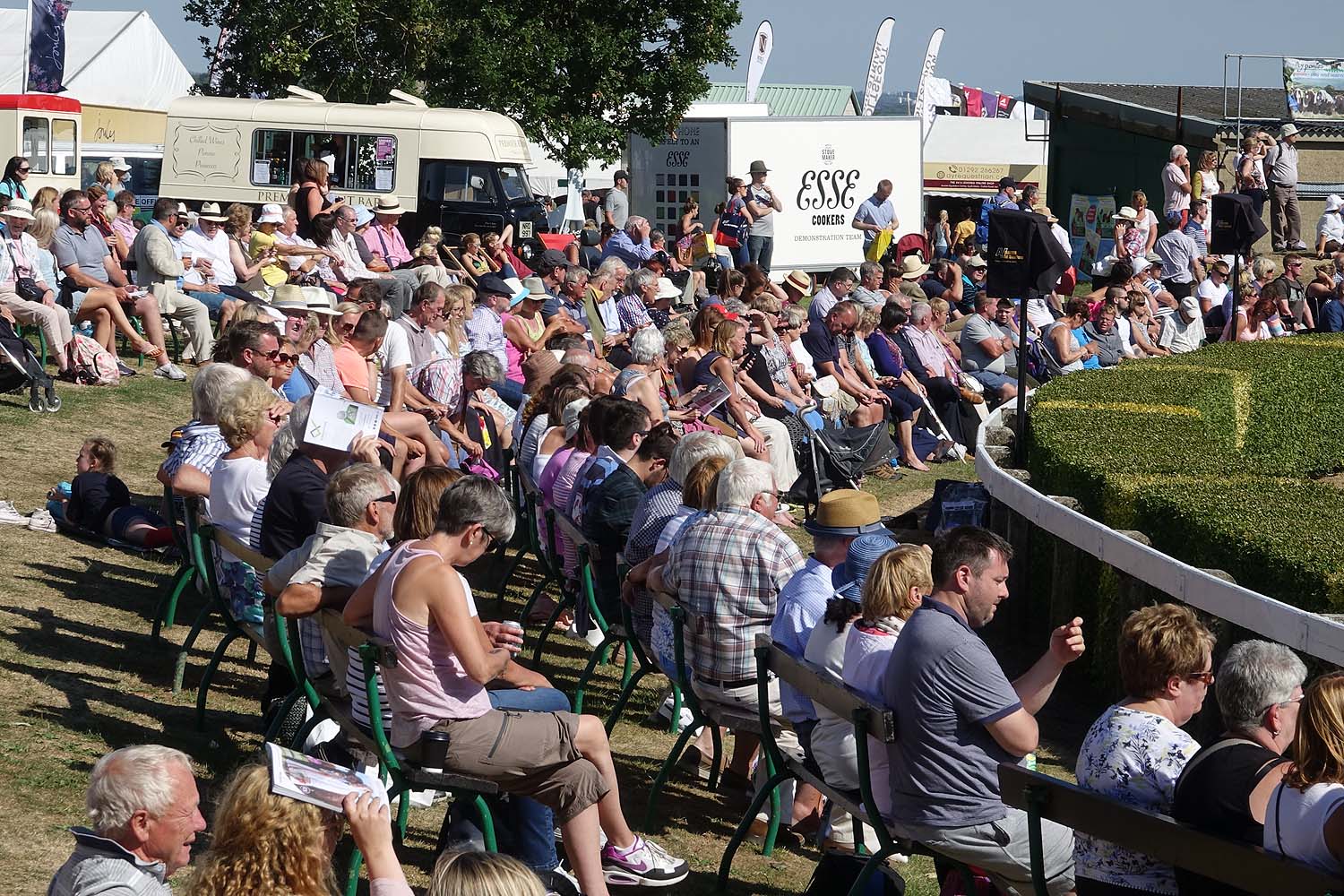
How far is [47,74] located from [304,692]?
3040 centimetres

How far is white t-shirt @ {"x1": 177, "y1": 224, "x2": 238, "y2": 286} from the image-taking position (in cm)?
1469

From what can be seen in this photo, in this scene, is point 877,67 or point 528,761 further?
point 877,67

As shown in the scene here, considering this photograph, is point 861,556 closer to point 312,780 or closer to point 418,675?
point 418,675

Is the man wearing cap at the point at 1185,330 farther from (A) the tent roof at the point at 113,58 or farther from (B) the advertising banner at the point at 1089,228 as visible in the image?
(A) the tent roof at the point at 113,58

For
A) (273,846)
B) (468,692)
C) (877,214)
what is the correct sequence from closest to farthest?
1. (273,846)
2. (468,692)
3. (877,214)

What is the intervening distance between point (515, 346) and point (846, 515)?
714 centimetres

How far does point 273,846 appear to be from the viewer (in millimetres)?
3266

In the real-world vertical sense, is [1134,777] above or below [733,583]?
below

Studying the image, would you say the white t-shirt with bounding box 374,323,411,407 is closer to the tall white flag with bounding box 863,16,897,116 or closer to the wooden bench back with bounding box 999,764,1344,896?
the wooden bench back with bounding box 999,764,1344,896

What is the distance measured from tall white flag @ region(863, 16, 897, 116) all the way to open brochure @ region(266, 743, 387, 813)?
4606 centimetres

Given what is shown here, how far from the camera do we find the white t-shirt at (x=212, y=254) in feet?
48.2

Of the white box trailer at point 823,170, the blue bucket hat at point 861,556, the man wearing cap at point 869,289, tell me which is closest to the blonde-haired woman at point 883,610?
the blue bucket hat at point 861,556

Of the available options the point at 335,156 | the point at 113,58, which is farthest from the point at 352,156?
the point at 113,58

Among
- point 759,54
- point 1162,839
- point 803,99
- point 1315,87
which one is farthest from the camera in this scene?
point 803,99
